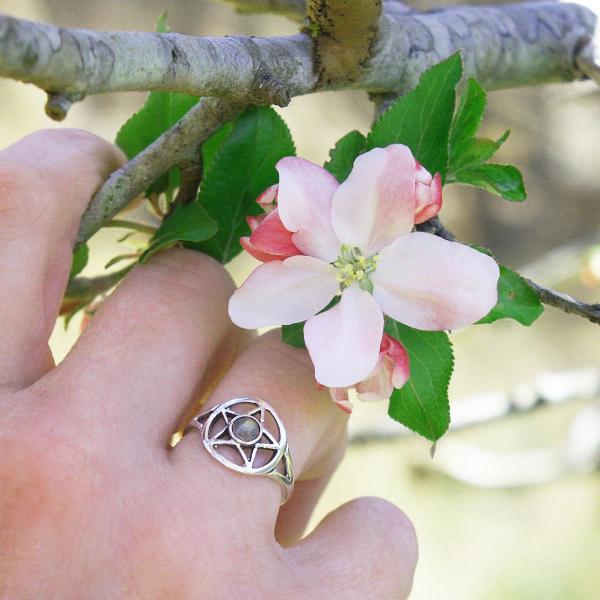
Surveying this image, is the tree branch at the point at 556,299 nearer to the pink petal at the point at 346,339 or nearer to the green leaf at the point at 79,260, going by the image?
the pink petal at the point at 346,339

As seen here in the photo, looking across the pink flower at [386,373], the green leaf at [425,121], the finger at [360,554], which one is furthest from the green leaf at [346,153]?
the finger at [360,554]

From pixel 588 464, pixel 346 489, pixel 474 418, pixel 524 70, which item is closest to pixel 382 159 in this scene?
pixel 524 70

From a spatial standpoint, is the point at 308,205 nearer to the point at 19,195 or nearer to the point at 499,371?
the point at 19,195

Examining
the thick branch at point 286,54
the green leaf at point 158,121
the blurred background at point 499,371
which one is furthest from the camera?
the blurred background at point 499,371

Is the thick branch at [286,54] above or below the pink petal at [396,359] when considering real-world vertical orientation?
above

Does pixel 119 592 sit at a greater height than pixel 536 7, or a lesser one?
lesser

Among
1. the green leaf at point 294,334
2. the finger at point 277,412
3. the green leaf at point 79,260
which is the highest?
the green leaf at point 294,334

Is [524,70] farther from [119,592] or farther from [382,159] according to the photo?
[119,592]
